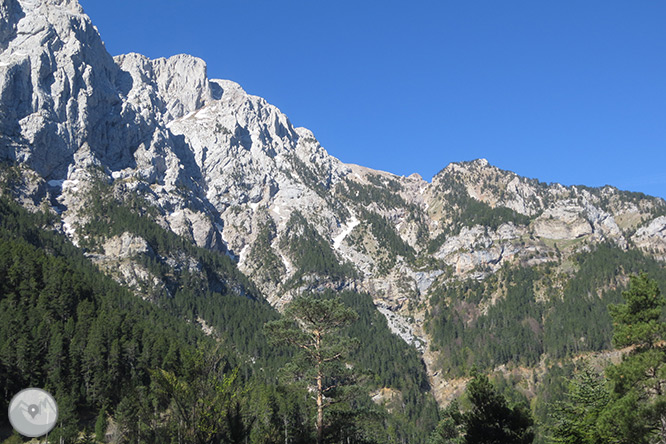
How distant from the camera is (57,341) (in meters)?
80.4

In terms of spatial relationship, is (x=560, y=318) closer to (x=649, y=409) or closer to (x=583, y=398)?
(x=583, y=398)

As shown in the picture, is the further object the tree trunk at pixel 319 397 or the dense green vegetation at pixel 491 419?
the dense green vegetation at pixel 491 419

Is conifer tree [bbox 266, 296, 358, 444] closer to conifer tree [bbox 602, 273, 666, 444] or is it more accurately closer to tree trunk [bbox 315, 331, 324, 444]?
tree trunk [bbox 315, 331, 324, 444]

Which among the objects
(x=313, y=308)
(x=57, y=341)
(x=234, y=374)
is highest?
(x=57, y=341)

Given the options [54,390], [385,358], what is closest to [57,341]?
[54,390]

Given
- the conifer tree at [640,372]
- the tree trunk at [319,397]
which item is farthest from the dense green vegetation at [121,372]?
the conifer tree at [640,372]

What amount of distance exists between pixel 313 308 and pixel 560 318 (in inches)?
7820

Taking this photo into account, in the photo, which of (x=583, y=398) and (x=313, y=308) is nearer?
(x=313, y=308)

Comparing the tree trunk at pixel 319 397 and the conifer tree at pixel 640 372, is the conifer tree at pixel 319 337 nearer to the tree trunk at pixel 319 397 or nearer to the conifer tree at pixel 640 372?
the tree trunk at pixel 319 397

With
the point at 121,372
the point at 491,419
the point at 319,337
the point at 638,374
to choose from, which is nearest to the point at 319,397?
the point at 319,337

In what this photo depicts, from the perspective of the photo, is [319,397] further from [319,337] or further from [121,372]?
[121,372]

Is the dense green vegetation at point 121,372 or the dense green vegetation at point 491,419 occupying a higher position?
the dense green vegetation at point 121,372

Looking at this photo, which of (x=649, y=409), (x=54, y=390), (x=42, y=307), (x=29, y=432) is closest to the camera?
(x=649, y=409)

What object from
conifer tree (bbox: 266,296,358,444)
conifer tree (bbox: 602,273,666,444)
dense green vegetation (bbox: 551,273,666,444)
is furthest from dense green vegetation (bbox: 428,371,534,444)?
conifer tree (bbox: 266,296,358,444)
